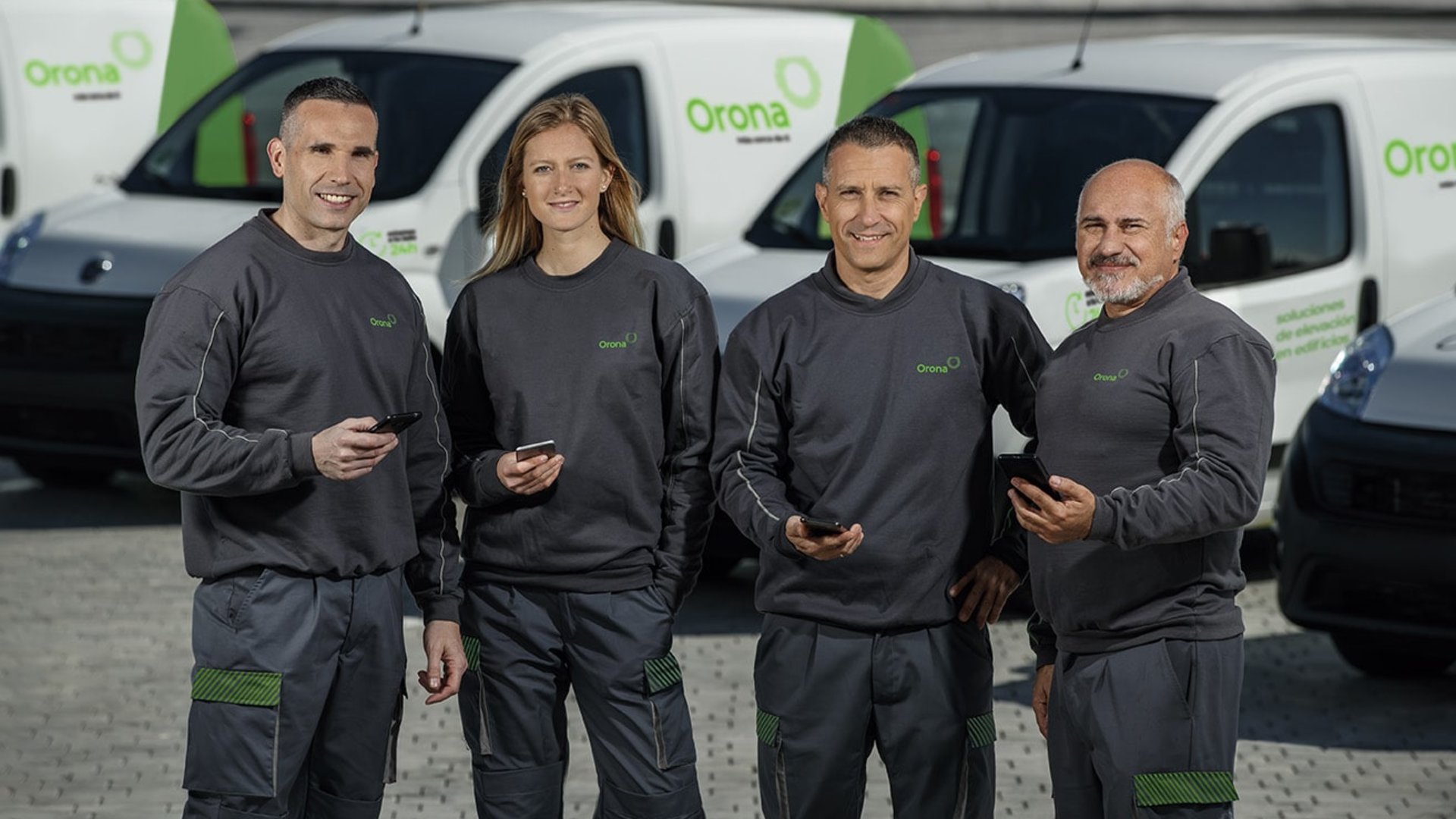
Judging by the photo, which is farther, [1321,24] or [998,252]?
→ [1321,24]

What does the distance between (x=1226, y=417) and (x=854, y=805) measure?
1.10m

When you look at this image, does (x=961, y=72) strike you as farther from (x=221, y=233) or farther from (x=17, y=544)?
(x=17, y=544)

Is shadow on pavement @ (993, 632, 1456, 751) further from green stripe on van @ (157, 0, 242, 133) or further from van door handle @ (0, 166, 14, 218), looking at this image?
green stripe on van @ (157, 0, 242, 133)

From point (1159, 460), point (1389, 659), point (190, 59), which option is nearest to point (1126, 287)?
point (1159, 460)

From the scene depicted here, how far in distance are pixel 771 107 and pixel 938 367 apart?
6.65 meters

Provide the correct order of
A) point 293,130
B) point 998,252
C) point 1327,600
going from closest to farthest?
1. point 293,130
2. point 1327,600
3. point 998,252

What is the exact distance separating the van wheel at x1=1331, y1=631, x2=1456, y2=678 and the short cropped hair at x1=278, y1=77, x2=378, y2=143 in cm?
416

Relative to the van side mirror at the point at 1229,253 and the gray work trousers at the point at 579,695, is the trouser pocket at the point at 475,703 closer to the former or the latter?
the gray work trousers at the point at 579,695

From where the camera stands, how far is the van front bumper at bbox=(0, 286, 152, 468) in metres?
10.1

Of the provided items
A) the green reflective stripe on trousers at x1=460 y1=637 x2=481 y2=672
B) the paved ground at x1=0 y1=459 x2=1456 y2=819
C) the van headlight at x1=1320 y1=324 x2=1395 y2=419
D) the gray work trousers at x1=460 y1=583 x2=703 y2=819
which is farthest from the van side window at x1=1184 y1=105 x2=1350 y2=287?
the green reflective stripe on trousers at x1=460 y1=637 x2=481 y2=672

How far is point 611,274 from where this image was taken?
5.15m

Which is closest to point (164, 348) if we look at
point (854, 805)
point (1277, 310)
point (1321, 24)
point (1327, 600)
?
point (854, 805)

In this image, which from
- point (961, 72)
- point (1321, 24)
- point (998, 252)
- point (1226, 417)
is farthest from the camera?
point (1321, 24)

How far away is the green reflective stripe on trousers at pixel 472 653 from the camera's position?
514 cm
